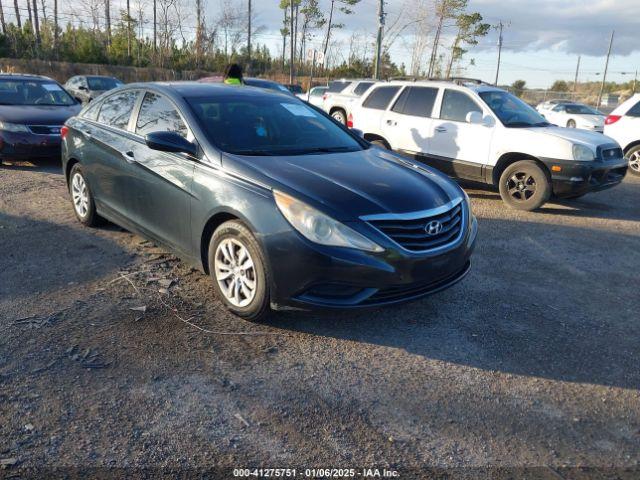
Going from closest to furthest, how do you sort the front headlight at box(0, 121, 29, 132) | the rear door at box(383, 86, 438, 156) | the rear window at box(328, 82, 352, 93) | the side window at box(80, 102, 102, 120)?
the side window at box(80, 102, 102, 120), the rear door at box(383, 86, 438, 156), the front headlight at box(0, 121, 29, 132), the rear window at box(328, 82, 352, 93)

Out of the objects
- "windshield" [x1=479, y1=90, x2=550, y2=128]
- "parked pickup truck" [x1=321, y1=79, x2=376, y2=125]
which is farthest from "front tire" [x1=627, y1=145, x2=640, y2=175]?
"parked pickup truck" [x1=321, y1=79, x2=376, y2=125]

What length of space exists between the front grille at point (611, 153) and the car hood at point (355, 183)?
439 cm

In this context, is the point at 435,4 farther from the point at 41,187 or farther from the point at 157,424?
the point at 157,424

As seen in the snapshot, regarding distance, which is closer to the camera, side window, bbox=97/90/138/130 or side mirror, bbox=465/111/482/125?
side window, bbox=97/90/138/130

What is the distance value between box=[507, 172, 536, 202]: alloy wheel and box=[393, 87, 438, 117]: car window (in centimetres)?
177

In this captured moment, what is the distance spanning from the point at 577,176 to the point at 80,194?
632 cm

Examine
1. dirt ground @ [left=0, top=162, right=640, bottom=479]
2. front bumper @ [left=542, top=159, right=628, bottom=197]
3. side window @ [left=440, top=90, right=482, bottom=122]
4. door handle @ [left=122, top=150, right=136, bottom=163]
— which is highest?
side window @ [left=440, top=90, right=482, bottom=122]

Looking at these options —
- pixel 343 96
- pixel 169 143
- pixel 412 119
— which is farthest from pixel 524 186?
pixel 343 96

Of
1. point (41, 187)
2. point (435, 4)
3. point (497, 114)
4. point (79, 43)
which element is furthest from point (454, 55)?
point (41, 187)

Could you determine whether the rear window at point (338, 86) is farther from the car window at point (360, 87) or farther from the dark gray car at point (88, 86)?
the dark gray car at point (88, 86)

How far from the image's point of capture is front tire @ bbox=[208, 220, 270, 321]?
3.60 m

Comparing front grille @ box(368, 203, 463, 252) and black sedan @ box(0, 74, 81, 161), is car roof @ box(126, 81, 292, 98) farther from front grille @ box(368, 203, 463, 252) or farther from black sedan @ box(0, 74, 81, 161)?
black sedan @ box(0, 74, 81, 161)

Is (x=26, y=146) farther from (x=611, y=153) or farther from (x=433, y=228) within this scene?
(x=611, y=153)

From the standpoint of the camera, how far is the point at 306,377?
327cm
